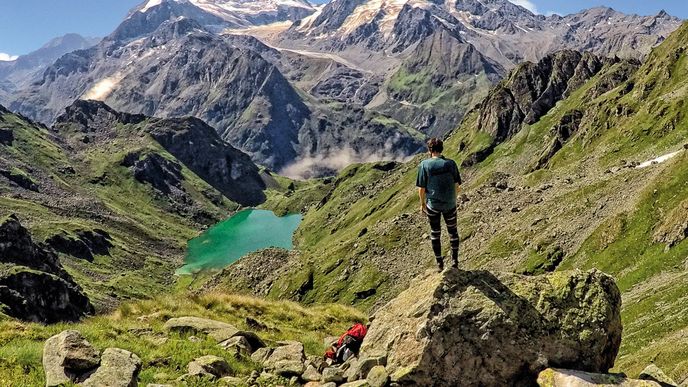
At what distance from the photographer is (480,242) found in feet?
390

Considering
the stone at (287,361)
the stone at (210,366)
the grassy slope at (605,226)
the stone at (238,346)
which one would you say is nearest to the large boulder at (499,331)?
the stone at (287,361)

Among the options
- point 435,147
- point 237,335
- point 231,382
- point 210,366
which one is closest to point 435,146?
point 435,147

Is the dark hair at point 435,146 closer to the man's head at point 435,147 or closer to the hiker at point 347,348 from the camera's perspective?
the man's head at point 435,147

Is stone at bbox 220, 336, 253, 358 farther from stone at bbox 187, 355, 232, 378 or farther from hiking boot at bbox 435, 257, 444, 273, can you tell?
hiking boot at bbox 435, 257, 444, 273

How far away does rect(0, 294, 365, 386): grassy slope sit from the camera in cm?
1805

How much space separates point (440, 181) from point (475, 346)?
6.24 meters

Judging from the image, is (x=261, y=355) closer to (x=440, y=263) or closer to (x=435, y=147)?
(x=440, y=263)

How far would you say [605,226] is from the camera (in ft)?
271

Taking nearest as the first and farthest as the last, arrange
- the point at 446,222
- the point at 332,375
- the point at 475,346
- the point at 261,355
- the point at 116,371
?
the point at 116,371, the point at 475,346, the point at 332,375, the point at 446,222, the point at 261,355

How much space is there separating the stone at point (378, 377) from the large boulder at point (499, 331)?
30cm

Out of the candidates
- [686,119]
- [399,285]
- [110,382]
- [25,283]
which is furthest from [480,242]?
[25,283]

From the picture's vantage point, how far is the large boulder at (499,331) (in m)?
17.8

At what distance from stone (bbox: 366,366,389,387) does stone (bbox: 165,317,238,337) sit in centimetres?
979

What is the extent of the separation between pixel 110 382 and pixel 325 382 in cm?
743
